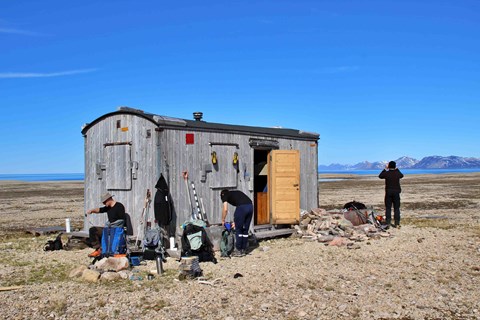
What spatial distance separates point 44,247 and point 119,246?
3.32m

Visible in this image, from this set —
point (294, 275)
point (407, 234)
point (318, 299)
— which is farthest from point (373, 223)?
point (318, 299)

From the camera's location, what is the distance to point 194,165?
11992 mm

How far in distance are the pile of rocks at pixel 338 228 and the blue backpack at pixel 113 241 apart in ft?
17.4

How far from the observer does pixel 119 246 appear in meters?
10.2

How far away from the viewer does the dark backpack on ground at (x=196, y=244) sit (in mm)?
10297

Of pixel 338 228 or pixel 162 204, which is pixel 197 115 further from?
pixel 338 228

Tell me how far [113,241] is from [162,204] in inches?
53.5

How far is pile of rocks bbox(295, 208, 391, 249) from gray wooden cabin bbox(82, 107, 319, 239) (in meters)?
0.49

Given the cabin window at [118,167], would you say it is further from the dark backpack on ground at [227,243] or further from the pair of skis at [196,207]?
the dark backpack on ground at [227,243]

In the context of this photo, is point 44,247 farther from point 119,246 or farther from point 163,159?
point 163,159

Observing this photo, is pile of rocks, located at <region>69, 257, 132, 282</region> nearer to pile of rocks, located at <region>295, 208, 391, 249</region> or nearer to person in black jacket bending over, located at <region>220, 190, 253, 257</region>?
person in black jacket bending over, located at <region>220, 190, 253, 257</region>

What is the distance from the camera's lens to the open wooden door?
13.9m

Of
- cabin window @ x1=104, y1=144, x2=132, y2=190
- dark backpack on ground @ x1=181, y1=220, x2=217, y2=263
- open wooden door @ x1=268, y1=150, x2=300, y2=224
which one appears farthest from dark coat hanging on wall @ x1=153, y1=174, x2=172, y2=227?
open wooden door @ x1=268, y1=150, x2=300, y2=224

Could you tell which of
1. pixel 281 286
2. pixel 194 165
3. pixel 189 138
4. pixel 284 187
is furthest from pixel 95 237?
pixel 281 286
